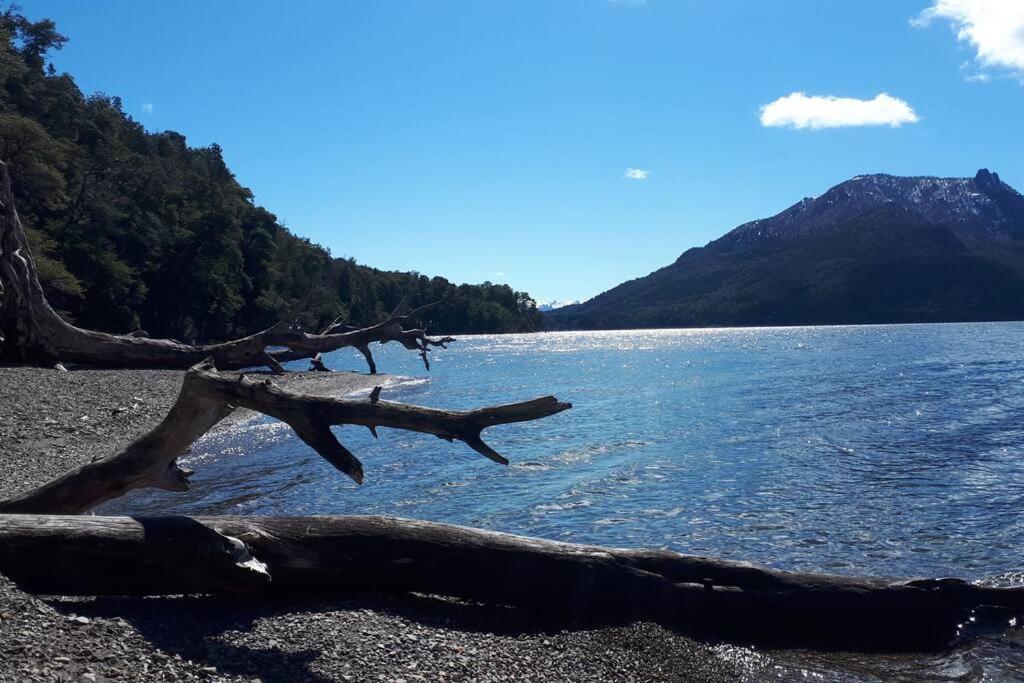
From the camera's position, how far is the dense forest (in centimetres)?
4250

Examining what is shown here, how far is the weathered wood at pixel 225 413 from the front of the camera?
7.34 m

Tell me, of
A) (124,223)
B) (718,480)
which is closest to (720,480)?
(718,480)

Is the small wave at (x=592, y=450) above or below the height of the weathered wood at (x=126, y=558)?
below

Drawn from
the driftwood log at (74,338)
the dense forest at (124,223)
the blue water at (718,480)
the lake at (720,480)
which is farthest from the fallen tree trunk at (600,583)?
the dense forest at (124,223)

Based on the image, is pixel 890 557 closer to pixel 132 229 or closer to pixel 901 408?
pixel 901 408

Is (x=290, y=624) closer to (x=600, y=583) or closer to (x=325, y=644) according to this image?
(x=325, y=644)

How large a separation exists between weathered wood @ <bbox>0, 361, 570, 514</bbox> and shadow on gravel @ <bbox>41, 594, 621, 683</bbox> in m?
1.33

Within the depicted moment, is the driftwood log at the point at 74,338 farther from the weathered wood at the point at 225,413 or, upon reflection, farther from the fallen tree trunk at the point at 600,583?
the fallen tree trunk at the point at 600,583

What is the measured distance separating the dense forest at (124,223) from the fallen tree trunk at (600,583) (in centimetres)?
2128

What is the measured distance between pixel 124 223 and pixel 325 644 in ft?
200

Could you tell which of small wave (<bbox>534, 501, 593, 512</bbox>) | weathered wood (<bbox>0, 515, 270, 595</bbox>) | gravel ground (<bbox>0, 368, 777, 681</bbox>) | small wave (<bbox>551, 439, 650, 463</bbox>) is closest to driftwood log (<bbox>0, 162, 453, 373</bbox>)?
small wave (<bbox>551, 439, 650, 463</bbox>)

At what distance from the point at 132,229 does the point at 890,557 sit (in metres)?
60.4

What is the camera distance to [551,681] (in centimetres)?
620

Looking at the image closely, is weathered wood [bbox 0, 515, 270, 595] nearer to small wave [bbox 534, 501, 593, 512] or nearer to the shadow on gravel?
the shadow on gravel
